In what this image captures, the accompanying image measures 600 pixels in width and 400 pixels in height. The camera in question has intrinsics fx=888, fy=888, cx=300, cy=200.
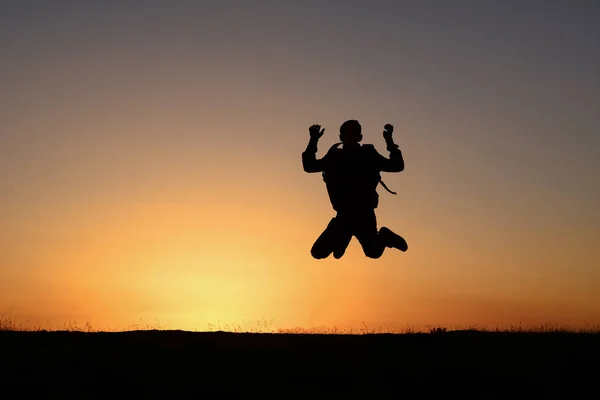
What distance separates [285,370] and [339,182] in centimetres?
318

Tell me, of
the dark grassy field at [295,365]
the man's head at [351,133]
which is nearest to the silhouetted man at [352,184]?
the man's head at [351,133]

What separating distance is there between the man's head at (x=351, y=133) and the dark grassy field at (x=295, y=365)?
3.74 metres

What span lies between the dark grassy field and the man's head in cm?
374

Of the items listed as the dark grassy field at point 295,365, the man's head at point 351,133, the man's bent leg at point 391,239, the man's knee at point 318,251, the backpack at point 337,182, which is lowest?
the dark grassy field at point 295,365

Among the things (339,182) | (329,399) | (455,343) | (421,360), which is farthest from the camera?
(455,343)

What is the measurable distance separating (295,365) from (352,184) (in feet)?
10.5

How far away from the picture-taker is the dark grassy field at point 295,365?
44.2ft

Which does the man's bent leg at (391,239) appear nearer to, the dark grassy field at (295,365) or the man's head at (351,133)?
the man's head at (351,133)

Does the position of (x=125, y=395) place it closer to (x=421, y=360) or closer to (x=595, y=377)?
(x=421, y=360)

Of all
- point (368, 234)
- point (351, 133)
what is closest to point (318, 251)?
point (368, 234)

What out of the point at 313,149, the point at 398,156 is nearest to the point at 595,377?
the point at 398,156

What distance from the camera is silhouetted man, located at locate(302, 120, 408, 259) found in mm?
13820

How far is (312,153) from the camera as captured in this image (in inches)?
532

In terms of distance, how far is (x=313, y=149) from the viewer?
13508 mm
